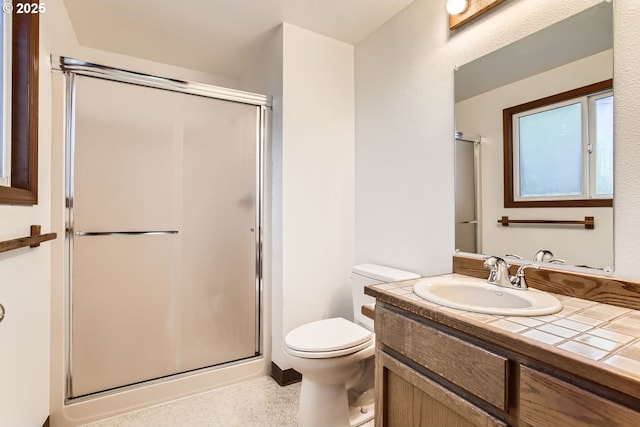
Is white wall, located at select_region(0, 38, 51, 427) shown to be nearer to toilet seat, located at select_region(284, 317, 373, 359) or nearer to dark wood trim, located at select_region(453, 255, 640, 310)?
toilet seat, located at select_region(284, 317, 373, 359)

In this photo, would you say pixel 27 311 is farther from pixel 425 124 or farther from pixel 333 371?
pixel 425 124

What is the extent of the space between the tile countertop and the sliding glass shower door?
134 centimetres

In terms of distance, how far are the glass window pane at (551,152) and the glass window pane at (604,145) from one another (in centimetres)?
5

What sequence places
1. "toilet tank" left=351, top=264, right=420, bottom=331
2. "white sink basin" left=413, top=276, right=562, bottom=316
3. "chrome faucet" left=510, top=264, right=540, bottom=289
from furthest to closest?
1. "toilet tank" left=351, top=264, right=420, bottom=331
2. "chrome faucet" left=510, top=264, right=540, bottom=289
3. "white sink basin" left=413, top=276, right=562, bottom=316

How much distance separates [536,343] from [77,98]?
86.6 inches

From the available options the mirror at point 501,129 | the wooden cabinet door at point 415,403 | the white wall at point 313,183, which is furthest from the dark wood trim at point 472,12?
the wooden cabinet door at point 415,403

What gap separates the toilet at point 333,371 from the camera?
1466 millimetres

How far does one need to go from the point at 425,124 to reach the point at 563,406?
1402 mm

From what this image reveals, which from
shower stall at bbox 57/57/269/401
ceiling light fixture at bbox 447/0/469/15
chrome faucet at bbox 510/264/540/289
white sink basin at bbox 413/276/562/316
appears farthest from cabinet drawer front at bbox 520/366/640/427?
shower stall at bbox 57/57/269/401

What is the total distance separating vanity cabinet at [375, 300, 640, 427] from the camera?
2.06ft

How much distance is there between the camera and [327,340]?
5.09 feet

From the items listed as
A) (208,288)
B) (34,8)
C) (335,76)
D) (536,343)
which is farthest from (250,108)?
(536,343)

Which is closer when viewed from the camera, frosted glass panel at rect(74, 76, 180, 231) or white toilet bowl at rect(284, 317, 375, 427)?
white toilet bowl at rect(284, 317, 375, 427)

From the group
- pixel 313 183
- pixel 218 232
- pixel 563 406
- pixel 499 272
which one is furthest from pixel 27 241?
pixel 499 272
